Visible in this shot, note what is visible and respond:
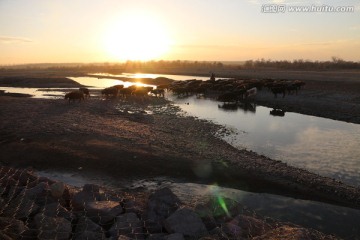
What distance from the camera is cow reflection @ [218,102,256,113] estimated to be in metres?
28.0

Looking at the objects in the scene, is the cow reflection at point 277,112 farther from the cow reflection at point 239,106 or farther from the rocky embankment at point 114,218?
the rocky embankment at point 114,218

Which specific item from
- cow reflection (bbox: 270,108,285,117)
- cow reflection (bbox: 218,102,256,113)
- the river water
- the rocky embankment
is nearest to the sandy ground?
the river water

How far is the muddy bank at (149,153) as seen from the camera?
1099cm

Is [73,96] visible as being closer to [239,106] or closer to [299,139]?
[239,106]

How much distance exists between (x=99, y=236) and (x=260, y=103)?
90.7 feet

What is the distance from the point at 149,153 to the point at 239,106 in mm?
17927

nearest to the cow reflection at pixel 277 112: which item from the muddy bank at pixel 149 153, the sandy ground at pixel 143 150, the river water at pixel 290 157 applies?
the river water at pixel 290 157

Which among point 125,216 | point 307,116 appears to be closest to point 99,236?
point 125,216

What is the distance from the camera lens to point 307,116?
82.4 feet

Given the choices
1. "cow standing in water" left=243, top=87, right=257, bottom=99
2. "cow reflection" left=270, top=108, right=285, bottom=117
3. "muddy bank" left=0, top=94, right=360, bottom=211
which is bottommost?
"cow reflection" left=270, top=108, right=285, bottom=117

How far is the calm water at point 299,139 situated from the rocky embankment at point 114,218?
266 inches

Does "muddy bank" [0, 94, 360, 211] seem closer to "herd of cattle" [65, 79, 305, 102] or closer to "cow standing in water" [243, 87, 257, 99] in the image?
"herd of cattle" [65, 79, 305, 102]

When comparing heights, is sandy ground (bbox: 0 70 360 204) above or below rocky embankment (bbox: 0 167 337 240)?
below

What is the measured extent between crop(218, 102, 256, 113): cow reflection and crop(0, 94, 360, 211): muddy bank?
7833mm
